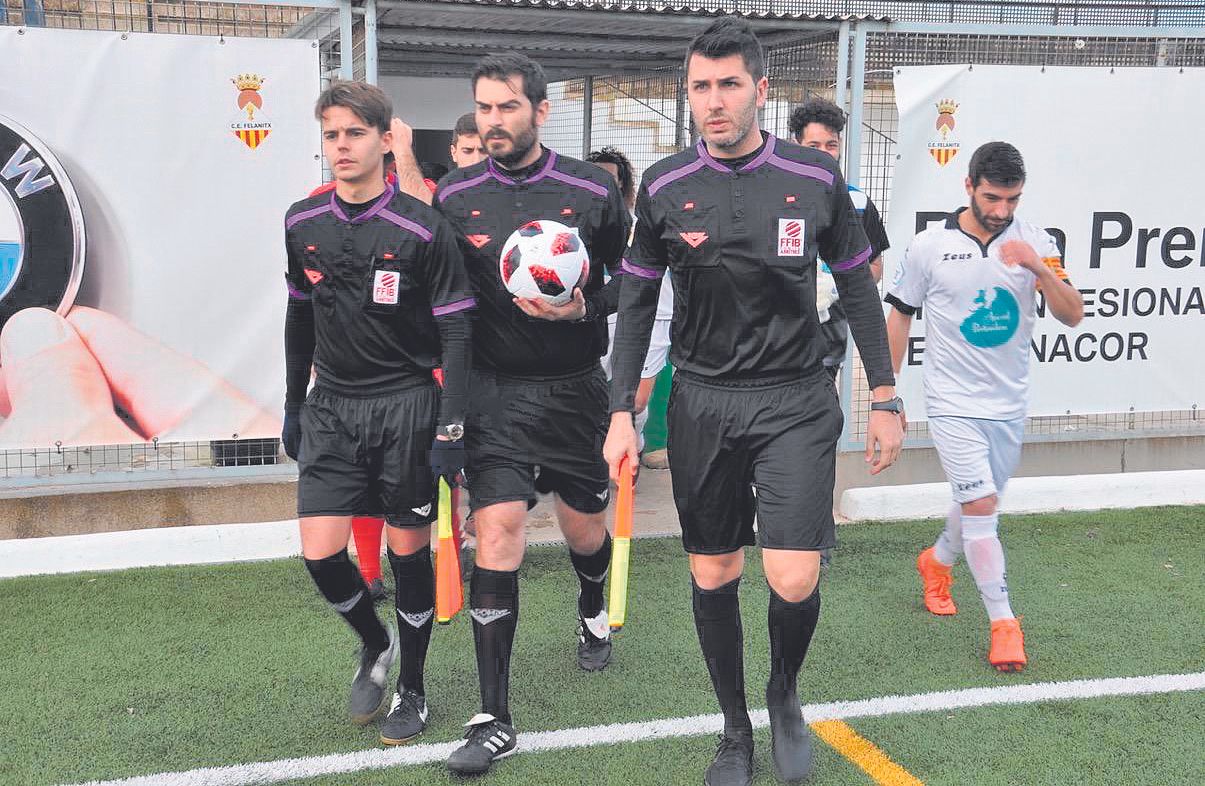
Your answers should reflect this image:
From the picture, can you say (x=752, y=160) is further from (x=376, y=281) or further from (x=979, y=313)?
(x=979, y=313)

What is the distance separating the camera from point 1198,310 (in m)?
7.05

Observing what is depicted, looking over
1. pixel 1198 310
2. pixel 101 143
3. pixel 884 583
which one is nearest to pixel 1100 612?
pixel 884 583

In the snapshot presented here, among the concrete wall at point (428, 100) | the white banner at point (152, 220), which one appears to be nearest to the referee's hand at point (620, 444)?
the white banner at point (152, 220)

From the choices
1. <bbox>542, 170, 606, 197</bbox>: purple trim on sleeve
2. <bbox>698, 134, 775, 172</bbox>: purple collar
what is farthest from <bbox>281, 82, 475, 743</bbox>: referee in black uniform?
<bbox>698, 134, 775, 172</bbox>: purple collar

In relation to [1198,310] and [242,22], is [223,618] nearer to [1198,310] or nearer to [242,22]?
[242,22]

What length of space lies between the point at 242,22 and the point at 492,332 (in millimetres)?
3125

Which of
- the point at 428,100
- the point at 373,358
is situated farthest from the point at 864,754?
the point at 428,100

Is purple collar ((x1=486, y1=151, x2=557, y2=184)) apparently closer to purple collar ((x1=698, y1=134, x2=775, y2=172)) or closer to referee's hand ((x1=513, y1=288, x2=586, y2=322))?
referee's hand ((x1=513, y1=288, x2=586, y2=322))

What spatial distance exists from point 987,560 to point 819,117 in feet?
6.61

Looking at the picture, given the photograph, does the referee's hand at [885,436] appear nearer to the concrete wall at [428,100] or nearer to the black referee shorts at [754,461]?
the black referee shorts at [754,461]

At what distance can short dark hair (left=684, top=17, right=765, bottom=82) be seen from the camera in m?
3.31

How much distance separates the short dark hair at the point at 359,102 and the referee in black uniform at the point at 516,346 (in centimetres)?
35

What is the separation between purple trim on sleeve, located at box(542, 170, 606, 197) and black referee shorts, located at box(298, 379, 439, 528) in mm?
854

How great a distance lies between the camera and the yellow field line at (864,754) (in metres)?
3.54
